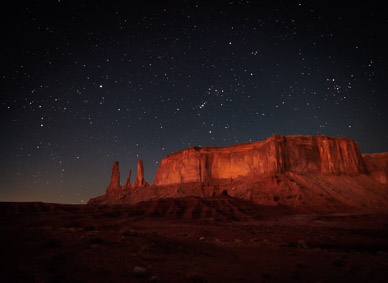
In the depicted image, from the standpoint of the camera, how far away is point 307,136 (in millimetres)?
57406

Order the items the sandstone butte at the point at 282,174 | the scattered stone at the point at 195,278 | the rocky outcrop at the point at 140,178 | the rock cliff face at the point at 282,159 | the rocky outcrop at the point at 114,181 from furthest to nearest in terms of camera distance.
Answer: the rocky outcrop at the point at 114,181 → the rocky outcrop at the point at 140,178 → the rock cliff face at the point at 282,159 → the sandstone butte at the point at 282,174 → the scattered stone at the point at 195,278

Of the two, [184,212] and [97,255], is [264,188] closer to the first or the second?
[184,212]

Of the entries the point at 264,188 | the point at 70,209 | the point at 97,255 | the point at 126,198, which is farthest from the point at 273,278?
the point at 126,198

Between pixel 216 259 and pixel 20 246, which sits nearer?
pixel 20 246

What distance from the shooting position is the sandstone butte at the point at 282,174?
4081 centimetres

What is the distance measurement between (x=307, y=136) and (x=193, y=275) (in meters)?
60.8

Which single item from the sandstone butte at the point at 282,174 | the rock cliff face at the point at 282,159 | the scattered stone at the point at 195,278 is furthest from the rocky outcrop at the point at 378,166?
the scattered stone at the point at 195,278

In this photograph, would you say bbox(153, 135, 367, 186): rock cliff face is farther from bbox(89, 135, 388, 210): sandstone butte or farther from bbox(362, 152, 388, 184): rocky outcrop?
bbox(362, 152, 388, 184): rocky outcrop

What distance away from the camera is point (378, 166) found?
204 ft

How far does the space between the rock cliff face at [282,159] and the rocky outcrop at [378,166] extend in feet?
31.4

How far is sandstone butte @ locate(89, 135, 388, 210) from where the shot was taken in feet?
134

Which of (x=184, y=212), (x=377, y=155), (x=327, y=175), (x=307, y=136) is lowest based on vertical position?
(x=184, y=212)

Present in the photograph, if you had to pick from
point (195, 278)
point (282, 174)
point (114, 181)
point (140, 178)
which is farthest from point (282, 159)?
point (114, 181)

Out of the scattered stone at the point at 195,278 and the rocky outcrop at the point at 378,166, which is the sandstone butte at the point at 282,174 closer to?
the rocky outcrop at the point at 378,166
